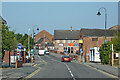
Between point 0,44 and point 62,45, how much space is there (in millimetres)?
88688

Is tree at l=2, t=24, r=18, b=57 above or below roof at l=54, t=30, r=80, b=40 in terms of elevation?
below

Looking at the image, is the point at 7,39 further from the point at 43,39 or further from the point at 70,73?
the point at 43,39

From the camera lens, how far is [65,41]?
114188mm

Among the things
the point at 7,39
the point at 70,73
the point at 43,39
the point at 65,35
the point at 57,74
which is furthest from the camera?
the point at 43,39

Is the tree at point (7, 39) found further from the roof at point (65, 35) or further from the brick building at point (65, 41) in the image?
the roof at point (65, 35)

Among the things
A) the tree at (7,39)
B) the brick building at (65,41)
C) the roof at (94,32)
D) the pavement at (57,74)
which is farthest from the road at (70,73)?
the brick building at (65,41)

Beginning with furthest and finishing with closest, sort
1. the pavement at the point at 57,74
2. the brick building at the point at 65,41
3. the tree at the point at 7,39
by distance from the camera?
the brick building at the point at 65,41
the tree at the point at 7,39
the pavement at the point at 57,74

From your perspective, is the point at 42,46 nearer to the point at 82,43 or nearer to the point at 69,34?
the point at 69,34

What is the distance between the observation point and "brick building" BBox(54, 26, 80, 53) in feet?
367

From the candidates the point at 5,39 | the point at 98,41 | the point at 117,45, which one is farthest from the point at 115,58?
the point at 98,41

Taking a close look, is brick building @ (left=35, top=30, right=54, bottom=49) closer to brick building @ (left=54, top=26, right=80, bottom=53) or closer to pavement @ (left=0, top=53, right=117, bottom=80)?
brick building @ (left=54, top=26, right=80, bottom=53)

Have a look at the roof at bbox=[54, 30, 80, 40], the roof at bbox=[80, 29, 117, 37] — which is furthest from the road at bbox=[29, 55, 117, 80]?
the roof at bbox=[54, 30, 80, 40]

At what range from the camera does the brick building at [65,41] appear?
112 m

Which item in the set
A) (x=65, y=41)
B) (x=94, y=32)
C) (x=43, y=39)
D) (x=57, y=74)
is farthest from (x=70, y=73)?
(x=43, y=39)
